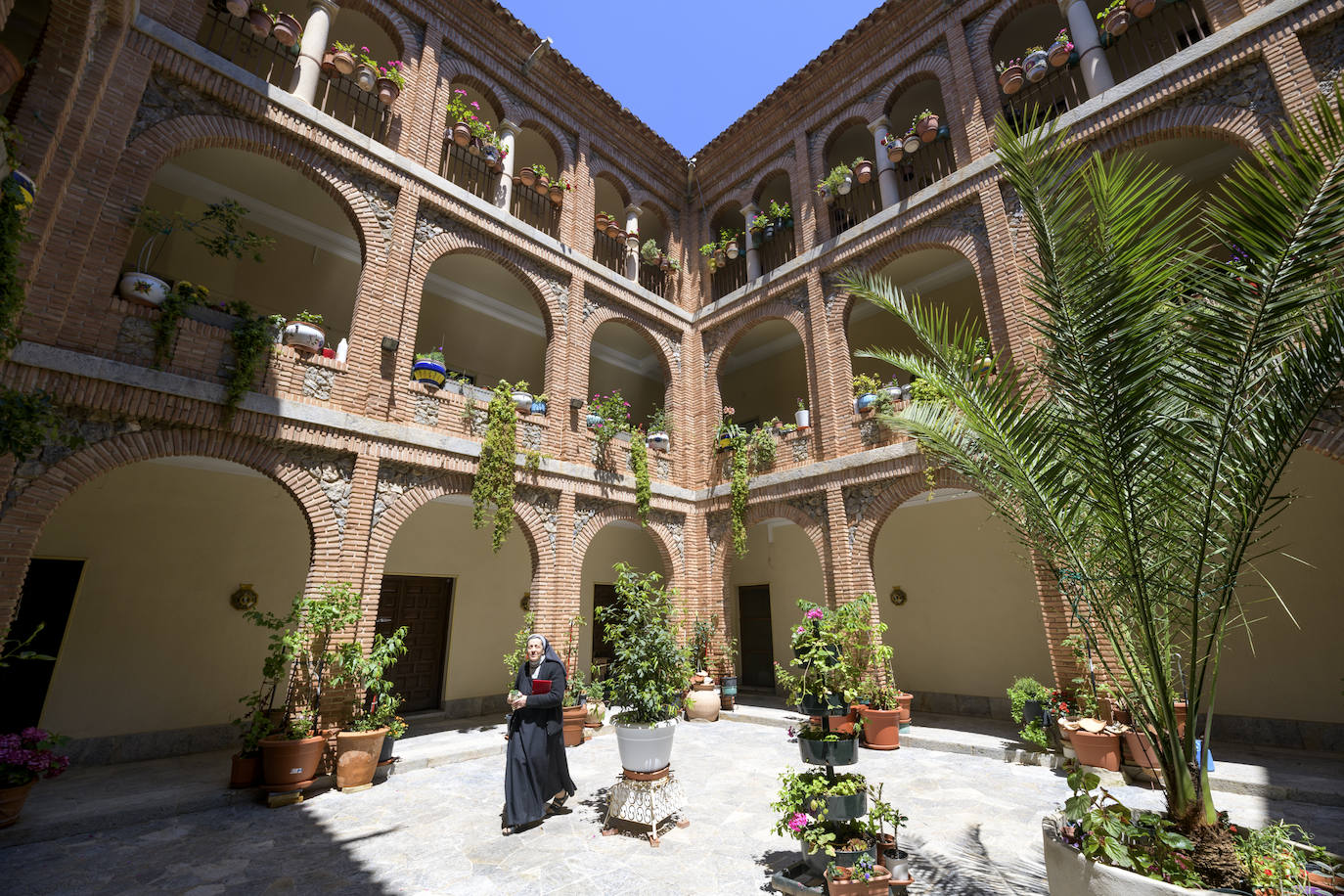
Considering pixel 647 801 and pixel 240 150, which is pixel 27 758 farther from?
pixel 240 150

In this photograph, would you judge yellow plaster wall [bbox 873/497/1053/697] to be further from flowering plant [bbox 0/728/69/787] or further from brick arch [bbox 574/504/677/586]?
flowering plant [bbox 0/728/69/787]

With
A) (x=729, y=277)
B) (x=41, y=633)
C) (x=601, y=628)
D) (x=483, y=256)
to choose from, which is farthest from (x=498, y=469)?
(x=729, y=277)

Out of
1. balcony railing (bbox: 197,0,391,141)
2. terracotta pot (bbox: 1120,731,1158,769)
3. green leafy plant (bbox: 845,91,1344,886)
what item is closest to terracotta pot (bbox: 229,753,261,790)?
green leafy plant (bbox: 845,91,1344,886)

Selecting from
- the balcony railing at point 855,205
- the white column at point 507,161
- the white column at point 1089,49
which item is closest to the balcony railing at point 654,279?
the white column at point 507,161

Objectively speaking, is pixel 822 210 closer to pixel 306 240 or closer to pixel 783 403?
pixel 783 403

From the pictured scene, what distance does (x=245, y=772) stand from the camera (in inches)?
237

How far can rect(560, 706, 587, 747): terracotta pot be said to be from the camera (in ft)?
27.3

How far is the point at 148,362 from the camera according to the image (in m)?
6.20

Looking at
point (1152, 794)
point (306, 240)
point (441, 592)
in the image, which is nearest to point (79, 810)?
point (441, 592)

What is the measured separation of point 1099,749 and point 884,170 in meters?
9.53

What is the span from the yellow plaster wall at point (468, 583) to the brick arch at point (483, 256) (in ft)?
12.4

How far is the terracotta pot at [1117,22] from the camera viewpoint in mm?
7989

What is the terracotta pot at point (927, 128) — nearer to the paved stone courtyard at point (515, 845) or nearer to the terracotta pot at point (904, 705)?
the terracotta pot at point (904, 705)

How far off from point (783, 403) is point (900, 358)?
8.91 meters
